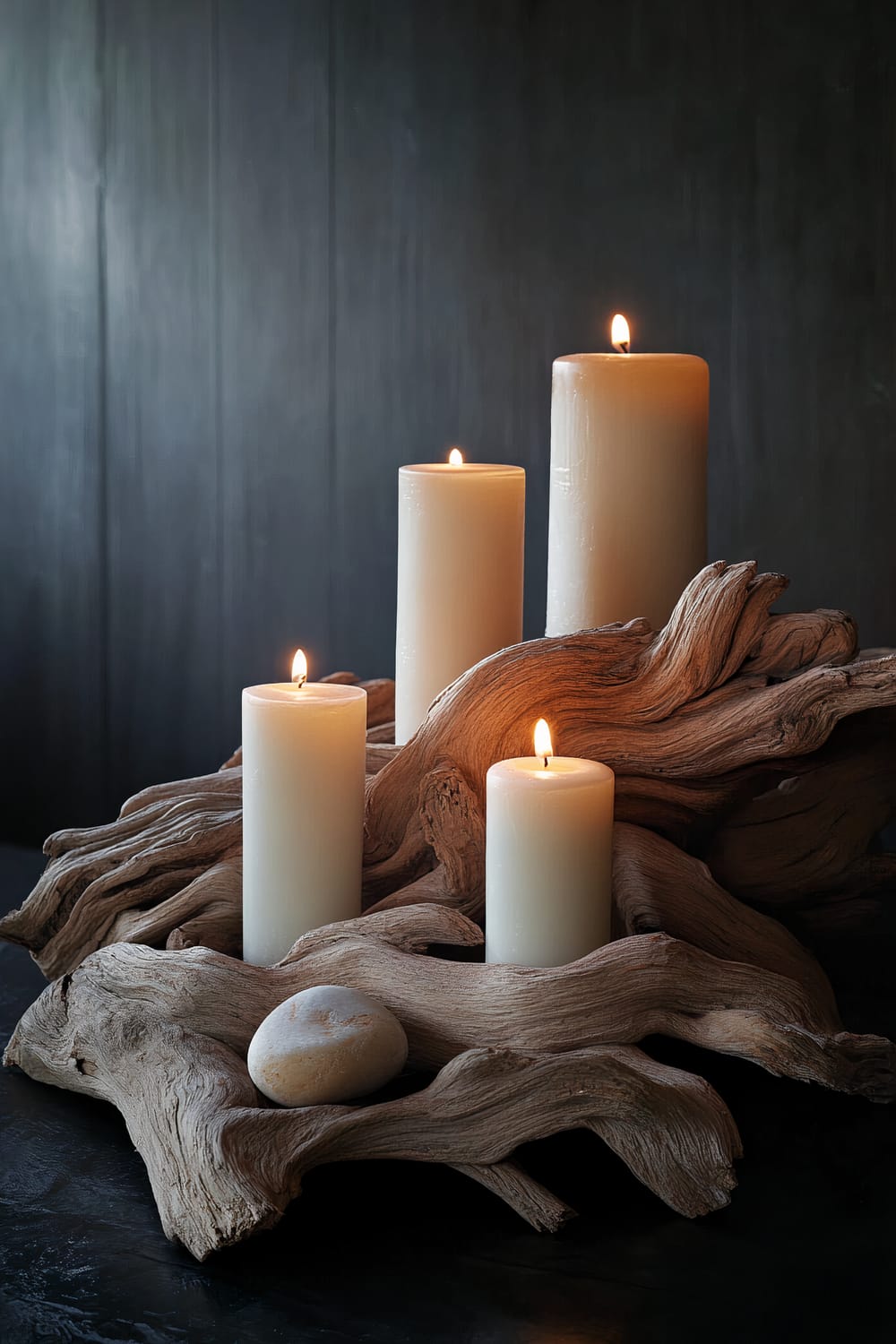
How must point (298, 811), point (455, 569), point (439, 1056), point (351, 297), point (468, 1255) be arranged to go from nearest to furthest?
point (468, 1255) → point (439, 1056) → point (298, 811) → point (455, 569) → point (351, 297)

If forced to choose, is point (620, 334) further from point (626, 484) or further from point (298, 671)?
point (298, 671)

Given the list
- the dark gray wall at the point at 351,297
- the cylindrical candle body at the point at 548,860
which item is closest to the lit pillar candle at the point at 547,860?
the cylindrical candle body at the point at 548,860

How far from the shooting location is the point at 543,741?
0.80 meters

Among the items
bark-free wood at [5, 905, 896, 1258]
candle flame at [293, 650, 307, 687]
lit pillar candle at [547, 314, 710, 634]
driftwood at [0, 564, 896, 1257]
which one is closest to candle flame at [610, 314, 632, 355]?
lit pillar candle at [547, 314, 710, 634]

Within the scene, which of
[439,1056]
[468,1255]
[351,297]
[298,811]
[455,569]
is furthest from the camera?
[351,297]

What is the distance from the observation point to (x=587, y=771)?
31.0 inches

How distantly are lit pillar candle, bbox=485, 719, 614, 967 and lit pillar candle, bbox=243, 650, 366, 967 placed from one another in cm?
10

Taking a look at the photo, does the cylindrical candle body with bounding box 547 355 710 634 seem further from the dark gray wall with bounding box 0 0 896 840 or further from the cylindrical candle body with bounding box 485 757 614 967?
the dark gray wall with bounding box 0 0 896 840

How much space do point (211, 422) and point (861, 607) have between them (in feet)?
2.69

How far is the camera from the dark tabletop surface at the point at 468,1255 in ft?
1.88

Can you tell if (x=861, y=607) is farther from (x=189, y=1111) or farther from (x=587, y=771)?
(x=189, y=1111)

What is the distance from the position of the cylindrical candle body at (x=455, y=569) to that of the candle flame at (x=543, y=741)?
0.16 metres

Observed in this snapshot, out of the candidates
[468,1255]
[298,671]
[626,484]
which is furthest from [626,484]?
[468,1255]

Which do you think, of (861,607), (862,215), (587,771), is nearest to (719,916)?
(587,771)
